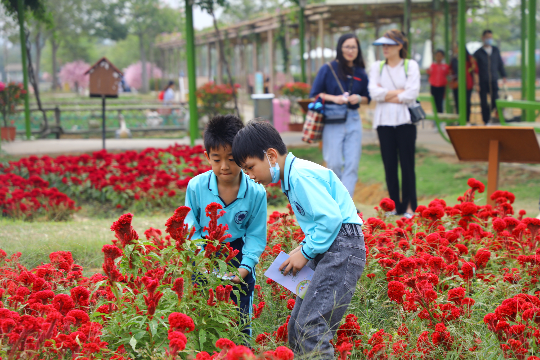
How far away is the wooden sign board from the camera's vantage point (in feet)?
15.4

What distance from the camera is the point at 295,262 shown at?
7.38ft

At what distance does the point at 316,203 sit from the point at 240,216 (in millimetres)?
604

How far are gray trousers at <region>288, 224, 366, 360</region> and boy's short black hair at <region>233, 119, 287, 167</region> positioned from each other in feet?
1.56

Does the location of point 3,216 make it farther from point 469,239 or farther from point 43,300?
point 469,239

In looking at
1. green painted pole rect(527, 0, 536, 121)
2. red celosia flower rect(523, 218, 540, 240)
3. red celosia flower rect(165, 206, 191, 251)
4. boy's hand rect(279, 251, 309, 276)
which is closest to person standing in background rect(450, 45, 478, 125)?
green painted pole rect(527, 0, 536, 121)

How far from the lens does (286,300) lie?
297 centimetres

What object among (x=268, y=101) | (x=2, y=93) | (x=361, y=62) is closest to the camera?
(x=361, y=62)

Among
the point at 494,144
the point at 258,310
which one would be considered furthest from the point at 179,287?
the point at 494,144

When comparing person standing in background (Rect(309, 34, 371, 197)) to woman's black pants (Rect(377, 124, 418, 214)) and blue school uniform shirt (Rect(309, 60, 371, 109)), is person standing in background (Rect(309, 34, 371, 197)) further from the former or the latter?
woman's black pants (Rect(377, 124, 418, 214))

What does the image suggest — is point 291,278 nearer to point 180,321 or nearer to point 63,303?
point 180,321

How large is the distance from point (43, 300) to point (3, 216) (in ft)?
13.2

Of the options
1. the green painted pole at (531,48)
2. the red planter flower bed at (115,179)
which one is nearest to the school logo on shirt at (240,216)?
the red planter flower bed at (115,179)

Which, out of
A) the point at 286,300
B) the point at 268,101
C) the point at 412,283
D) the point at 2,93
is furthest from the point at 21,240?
the point at 2,93

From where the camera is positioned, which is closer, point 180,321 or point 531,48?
point 180,321
